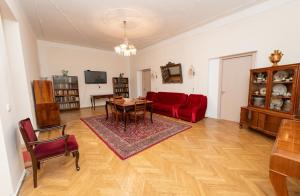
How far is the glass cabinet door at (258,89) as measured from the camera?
3.26 metres

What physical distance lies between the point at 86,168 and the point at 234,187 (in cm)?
211

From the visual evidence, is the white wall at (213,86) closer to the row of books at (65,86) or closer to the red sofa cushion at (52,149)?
the red sofa cushion at (52,149)

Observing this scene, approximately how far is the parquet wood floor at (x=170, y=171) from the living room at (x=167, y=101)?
2cm

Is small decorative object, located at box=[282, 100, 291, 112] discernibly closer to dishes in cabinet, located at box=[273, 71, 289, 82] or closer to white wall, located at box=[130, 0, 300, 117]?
dishes in cabinet, located at box=[273, 71, 289, 82]

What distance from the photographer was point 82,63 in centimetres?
694

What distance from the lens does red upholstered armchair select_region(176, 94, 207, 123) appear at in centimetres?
430

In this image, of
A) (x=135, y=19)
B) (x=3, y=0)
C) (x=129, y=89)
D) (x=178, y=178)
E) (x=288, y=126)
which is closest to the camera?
(x=288, y=126)

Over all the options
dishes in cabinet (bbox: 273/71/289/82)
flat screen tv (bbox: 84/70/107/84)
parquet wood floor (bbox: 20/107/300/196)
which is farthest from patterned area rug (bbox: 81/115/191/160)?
flat screen tv (bbox: 84/70/107/84)

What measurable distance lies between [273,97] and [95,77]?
7.17 m

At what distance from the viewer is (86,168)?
2.14 meters

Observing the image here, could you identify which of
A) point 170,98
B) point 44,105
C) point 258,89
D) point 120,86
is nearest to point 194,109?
point 170,98

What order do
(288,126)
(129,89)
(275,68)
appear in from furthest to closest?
1. (129,89)
2. (275,68)
3. (288,126)

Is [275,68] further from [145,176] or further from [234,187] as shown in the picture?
[145,176]

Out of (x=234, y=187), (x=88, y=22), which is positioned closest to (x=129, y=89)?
(x=88, y=22)
